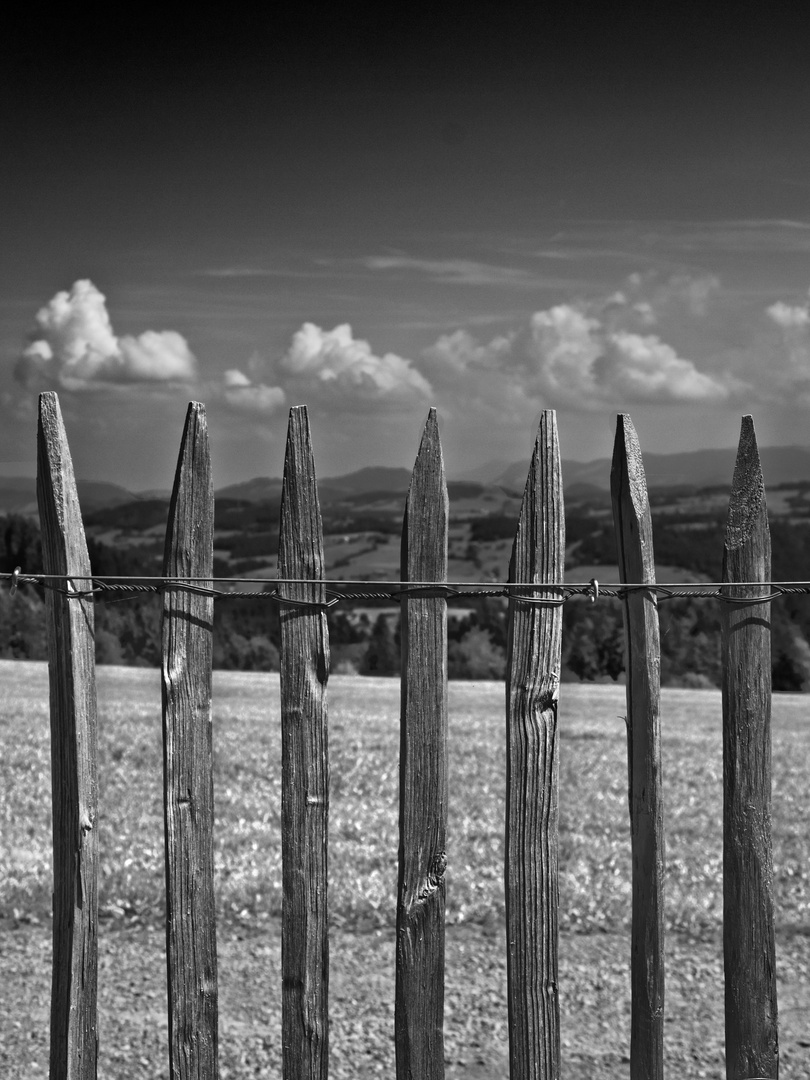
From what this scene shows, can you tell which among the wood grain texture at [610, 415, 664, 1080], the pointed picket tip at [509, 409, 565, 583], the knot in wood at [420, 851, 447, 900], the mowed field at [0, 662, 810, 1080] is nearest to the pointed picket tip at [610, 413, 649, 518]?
the wood grain texture at [610, 415, 664, 1080]

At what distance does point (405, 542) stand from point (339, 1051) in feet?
11.5

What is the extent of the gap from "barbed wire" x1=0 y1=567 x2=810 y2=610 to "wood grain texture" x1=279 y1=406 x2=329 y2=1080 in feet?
0.19

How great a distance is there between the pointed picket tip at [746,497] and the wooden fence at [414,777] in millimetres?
16

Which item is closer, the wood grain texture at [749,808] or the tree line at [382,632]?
the wood grain texture at [749,808]

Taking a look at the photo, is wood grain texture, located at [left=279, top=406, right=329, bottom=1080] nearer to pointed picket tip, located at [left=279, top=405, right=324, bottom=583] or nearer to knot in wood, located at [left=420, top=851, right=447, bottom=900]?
pointed picket tip, located at [left=279, top=405, right=324, bottom=583]

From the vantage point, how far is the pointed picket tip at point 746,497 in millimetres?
3096

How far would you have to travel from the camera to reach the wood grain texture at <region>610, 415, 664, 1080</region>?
3006 mm

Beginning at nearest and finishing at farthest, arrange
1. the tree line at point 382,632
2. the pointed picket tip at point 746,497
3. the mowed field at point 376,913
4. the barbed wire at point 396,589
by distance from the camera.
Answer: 1. the barbed wire at point 396,589
2. the pointed picket tip at point 746,497
3. the mowed field at point 376,913
4. the tree line at point 382,632

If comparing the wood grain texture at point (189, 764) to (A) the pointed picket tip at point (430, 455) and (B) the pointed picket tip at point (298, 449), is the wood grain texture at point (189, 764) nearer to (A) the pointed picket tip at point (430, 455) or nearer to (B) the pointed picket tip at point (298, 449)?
(B) the pointed picket tip at point (298, 449)

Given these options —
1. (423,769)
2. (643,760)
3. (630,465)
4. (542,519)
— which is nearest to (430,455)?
(542,519)

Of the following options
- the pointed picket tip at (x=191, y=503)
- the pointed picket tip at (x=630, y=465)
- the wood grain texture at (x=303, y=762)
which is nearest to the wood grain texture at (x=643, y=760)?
the pointed picket tip at (x=630, y=465)

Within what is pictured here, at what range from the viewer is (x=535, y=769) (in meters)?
3.01

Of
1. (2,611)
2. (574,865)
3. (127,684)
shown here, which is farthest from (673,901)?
(2,611)

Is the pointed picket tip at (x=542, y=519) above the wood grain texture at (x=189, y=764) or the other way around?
above
